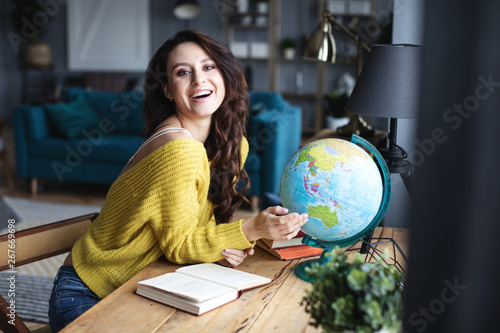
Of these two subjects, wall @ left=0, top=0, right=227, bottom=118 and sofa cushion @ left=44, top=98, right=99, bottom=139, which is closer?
sofa cushion @ left=44, top=98, right=99, bottom=139

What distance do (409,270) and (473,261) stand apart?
66mm

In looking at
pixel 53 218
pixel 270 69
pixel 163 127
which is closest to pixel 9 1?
pixel 270 69

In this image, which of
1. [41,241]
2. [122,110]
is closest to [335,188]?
[41,241]

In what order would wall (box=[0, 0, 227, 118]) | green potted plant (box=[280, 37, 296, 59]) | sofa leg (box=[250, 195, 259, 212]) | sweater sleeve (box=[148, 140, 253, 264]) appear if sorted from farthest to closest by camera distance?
wall (box=[0, 0, 227, 118]) < green potted plant (box=[280, 37, 296, 59]) < sofa leg (box=[250, 195, 259, 212]) < sweater sleeve (box=[148, 140, 253, 264])

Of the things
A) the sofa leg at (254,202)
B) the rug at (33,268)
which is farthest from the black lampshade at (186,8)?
the sofa leg at (254,202)

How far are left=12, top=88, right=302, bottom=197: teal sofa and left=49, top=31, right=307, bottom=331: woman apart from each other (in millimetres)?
2392

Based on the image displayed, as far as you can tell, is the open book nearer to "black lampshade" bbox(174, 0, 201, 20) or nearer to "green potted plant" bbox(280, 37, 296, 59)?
"green potted plant" bbox(280, 37, 296, 59)

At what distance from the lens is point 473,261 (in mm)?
507

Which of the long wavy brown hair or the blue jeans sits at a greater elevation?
the long wavy brown hair

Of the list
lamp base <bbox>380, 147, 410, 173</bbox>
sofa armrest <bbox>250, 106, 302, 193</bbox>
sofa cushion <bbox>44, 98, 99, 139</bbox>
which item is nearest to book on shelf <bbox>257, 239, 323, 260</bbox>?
lamp base <bbox>380, 147, 410, 173</bbox>

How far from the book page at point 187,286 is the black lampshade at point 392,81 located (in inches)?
27.5

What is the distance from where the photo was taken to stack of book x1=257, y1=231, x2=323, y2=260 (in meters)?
1.42

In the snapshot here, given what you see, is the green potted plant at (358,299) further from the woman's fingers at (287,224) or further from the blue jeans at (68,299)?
the blue jeans at (68,299)

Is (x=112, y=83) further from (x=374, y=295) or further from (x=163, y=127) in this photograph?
(x=374, y=295)
